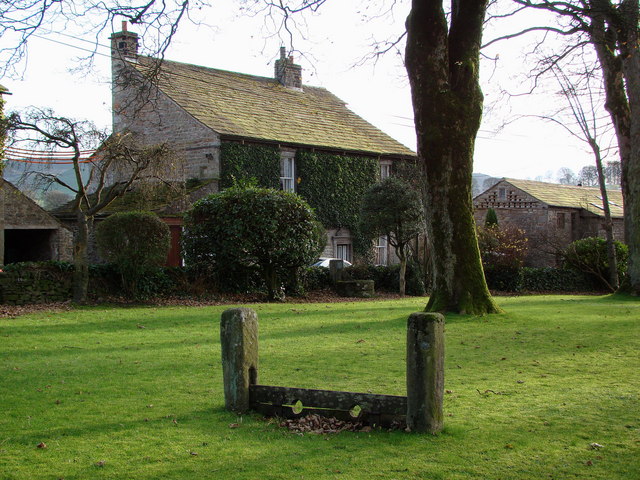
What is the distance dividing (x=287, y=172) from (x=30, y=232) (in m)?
12.4

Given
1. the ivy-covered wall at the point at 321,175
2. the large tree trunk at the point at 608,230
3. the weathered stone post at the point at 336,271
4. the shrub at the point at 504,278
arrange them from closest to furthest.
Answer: the weathered stone post at the point at 336,271, the large tree trunk at the point at 608,230, the shrub at the point at 504,278, the ivy-covered wall at the point at 321,175

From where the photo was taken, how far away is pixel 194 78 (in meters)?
36.7

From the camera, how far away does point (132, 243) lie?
68.7 feet

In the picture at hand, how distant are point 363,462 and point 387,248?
33497 millimetres

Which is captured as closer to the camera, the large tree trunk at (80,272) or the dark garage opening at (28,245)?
the large tree trunk at (80,272)

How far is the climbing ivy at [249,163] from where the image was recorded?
31734mm

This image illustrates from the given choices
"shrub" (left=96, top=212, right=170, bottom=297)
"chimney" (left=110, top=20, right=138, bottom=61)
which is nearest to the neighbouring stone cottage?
"shrub" (left=96, top=212, right=170, bottom=297)

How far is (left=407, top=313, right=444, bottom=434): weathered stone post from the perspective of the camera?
618 centimetres

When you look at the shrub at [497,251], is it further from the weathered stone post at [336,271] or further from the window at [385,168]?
the window at [385,168]

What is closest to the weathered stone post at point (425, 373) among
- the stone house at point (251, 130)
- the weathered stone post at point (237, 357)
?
the weathered stone post at point (237, 357)

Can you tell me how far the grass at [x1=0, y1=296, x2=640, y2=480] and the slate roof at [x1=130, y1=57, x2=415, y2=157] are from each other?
20187 millimetres

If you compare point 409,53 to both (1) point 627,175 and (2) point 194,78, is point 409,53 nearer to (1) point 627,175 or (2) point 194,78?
(1) point 627,175

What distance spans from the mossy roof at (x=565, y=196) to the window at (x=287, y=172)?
65.6 ft

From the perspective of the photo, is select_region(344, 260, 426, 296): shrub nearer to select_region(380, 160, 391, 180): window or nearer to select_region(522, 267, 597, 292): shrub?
select_region(522, 267, 597, 292): shrub
